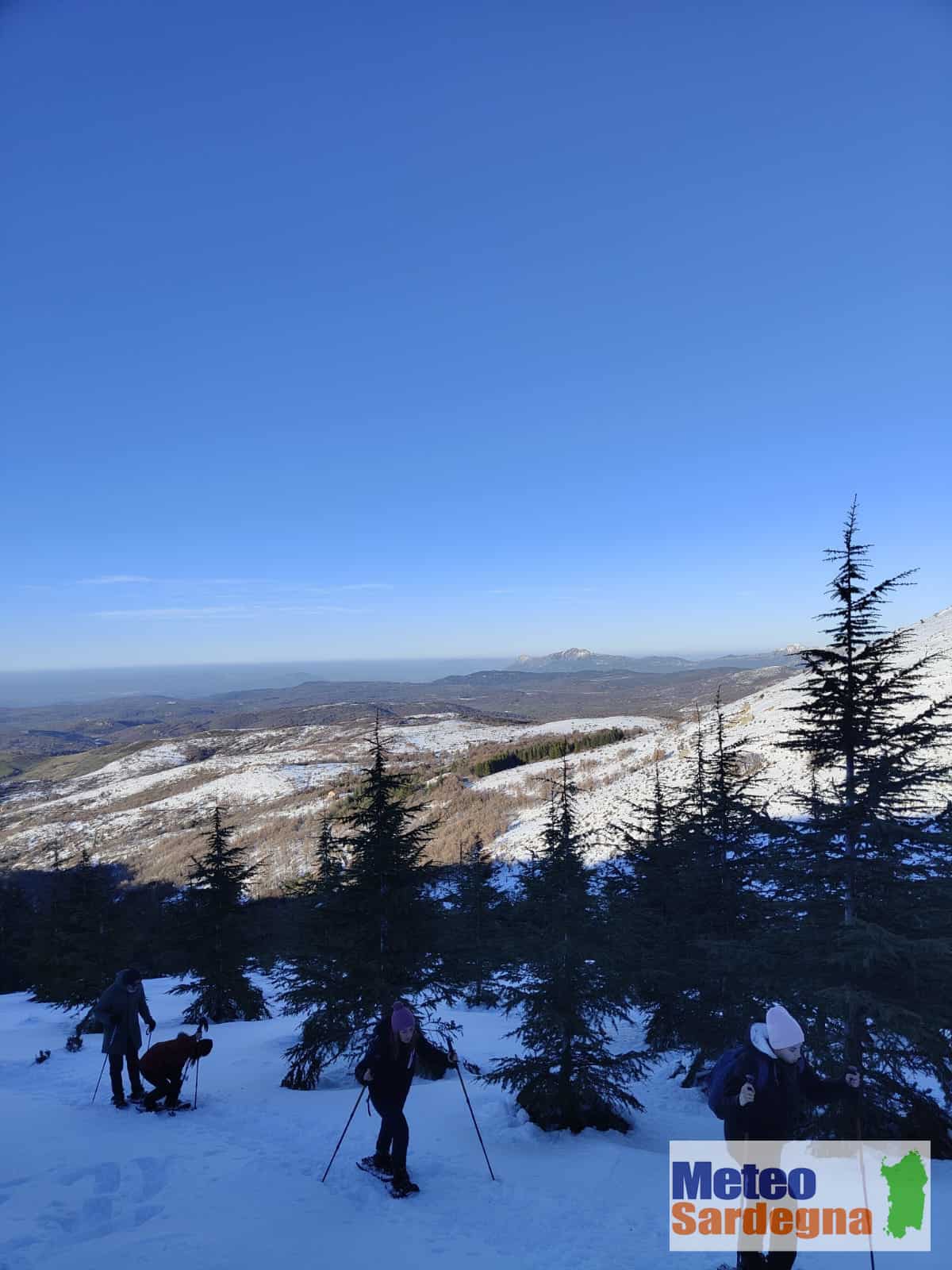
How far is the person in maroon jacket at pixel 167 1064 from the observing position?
8.53 m

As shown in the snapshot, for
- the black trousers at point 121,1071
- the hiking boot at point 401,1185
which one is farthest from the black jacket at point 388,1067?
the black trousers at point 121,1071

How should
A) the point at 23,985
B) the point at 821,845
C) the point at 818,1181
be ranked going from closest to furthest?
the point at 818,1181 → the point at 821,845 → the point at 23,985

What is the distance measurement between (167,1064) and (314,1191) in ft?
11.4

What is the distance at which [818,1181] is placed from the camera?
757 cm

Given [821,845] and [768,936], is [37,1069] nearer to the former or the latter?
[768,936]

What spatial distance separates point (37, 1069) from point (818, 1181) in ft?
45.6

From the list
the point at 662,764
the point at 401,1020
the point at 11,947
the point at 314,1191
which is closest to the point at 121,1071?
the point at 314,1191

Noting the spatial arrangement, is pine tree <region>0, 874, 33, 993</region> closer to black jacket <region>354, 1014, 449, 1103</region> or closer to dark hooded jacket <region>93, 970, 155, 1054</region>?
dark hooded jacket <region>93, 970, 155, 1054</region>

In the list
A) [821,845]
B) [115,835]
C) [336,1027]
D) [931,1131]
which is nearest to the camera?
[931,1131]

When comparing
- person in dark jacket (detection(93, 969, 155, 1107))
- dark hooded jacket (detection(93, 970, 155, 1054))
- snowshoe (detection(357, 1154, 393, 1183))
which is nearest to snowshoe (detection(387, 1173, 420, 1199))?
snowshoe (detection(357, 1154, 393, 1183))

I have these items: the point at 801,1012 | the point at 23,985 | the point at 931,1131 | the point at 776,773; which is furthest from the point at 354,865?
the point at 776,773

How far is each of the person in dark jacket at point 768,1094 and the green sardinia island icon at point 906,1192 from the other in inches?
118

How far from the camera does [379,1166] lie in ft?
22.5

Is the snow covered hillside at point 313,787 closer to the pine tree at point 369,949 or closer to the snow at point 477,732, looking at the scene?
the snow at point 477,732
